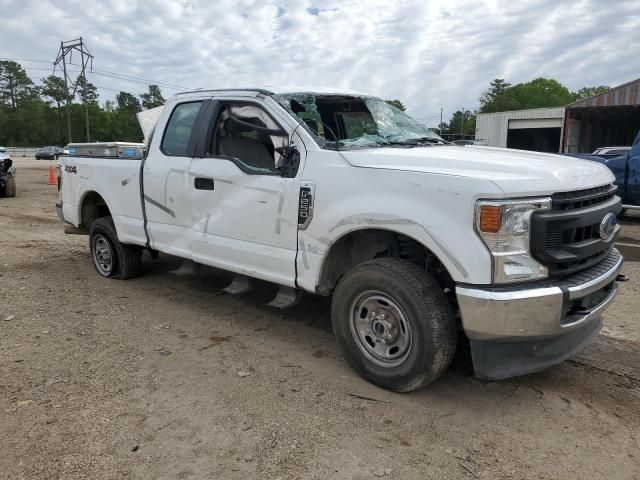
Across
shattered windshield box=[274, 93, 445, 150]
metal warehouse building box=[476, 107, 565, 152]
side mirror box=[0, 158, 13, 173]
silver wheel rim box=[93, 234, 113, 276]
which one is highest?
metal warehouse building box=[476, 107, 565, 152]

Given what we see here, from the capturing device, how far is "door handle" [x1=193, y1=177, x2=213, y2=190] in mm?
4496

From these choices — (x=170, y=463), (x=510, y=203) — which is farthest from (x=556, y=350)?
(x=170, y=463)

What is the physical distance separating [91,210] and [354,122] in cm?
377

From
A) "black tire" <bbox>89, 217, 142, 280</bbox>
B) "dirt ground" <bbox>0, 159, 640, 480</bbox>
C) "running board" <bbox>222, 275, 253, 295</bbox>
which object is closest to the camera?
"dirt ground" <bbox>0, 159, 640, 480</bbox>

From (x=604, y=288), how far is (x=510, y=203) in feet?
3.93

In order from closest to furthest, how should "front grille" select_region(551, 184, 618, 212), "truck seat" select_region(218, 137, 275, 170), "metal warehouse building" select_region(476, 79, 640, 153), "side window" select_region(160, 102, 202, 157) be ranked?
"front grille" select_region(551, 184, 618, 212), "truck seat" select_region(218, 137, 275, 170), "side window" select_region(160, 102, 202, 157), "metal warehouse building" select_region(476, 79, 640, 153)

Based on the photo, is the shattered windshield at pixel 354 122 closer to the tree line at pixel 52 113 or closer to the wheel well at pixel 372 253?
the wheel well at pixel 372 253

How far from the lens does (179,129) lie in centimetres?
504

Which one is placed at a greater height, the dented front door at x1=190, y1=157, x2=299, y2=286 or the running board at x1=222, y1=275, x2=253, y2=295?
the dented front door at x1=190, y1=157, x2=299, y2=286

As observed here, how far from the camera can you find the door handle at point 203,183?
450 cm

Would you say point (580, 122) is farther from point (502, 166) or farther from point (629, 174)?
point (502, 166)

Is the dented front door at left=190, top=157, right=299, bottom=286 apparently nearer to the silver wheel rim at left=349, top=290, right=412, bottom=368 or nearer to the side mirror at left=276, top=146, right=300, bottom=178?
the side mirror at left=276, top=146, right=300, bottom=178

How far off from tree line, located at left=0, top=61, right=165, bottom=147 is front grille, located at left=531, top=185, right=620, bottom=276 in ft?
305

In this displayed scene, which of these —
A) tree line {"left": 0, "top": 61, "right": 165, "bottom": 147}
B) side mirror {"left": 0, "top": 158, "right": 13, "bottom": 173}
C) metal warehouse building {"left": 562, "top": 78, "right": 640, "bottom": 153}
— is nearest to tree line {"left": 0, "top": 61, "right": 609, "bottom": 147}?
tree line {"left": 0, "top": 61, "right": 165, "bottom": 147}
